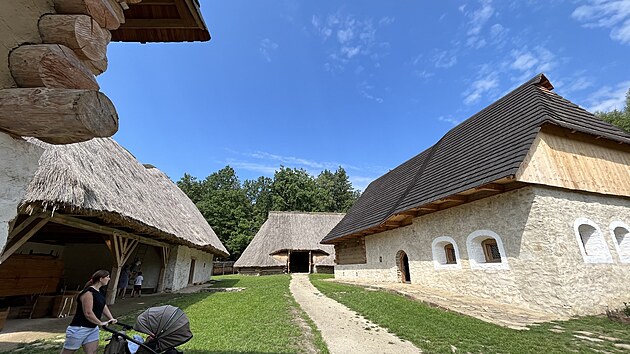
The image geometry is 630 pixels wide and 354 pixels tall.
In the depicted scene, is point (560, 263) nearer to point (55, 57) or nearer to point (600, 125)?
point (600, 125)

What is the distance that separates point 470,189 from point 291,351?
6.25 m

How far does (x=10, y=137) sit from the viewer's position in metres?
1.46

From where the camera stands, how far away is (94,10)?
1682 millimetres

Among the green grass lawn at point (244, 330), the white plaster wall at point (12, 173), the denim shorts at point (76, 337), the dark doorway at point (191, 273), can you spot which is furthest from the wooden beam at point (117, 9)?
the dark doorway at point (191, 273)

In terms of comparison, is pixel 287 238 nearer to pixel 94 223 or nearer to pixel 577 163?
pixel 94 223

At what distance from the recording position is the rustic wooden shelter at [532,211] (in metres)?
6.57

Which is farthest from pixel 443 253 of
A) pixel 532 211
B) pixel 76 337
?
pixel 76 337

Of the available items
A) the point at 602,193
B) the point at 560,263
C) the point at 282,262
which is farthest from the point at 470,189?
the point at 282,262

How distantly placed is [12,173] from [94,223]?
7.83 meters

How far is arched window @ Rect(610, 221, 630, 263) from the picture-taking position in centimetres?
732

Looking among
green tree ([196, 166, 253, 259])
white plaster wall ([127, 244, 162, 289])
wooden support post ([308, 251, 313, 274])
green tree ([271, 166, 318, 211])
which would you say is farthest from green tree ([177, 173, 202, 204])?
white plaster wall ([127, 244, 162, 289])

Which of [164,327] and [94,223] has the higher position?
[94,223]

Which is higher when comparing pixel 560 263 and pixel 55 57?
pixel 55 57

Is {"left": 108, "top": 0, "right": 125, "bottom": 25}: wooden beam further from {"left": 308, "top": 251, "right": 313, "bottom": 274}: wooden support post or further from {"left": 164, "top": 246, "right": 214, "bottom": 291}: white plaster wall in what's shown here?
{"left": 308, "top": 251, "right": 313, "bottom": 274}: wooden support post
